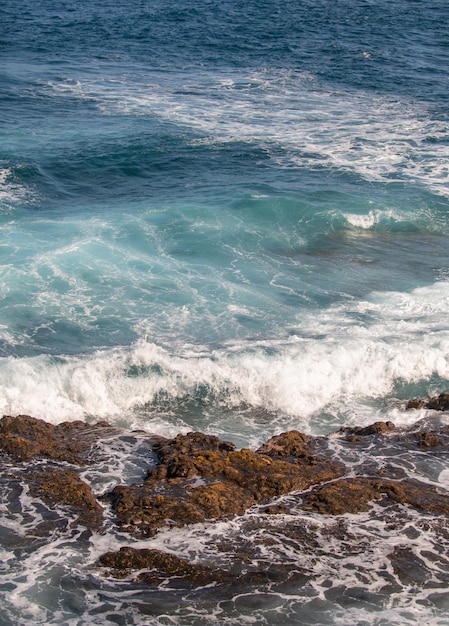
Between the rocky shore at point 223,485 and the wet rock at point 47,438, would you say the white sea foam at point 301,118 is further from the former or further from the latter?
the wet rock at point 47,438

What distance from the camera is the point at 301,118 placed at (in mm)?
40594

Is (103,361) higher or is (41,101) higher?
(41,101)

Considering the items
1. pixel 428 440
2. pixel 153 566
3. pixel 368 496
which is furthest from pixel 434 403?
pixel 153 566

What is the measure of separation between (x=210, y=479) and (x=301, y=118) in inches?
1158

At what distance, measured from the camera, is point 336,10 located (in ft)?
212

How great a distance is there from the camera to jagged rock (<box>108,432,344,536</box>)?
13734mm

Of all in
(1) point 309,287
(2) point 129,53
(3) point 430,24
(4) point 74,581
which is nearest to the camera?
(4) point 74,581

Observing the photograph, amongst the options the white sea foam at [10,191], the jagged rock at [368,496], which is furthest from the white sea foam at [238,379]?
the white sea foam at [10,191]

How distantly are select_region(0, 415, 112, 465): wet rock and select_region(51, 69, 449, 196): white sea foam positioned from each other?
2085 cm

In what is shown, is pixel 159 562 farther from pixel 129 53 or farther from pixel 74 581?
pixel 129 53

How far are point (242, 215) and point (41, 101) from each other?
702 inches

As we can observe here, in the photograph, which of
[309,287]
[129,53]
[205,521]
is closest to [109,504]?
[205,521]

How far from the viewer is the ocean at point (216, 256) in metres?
13.9

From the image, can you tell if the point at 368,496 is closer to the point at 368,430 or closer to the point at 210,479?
the point at 368,430
